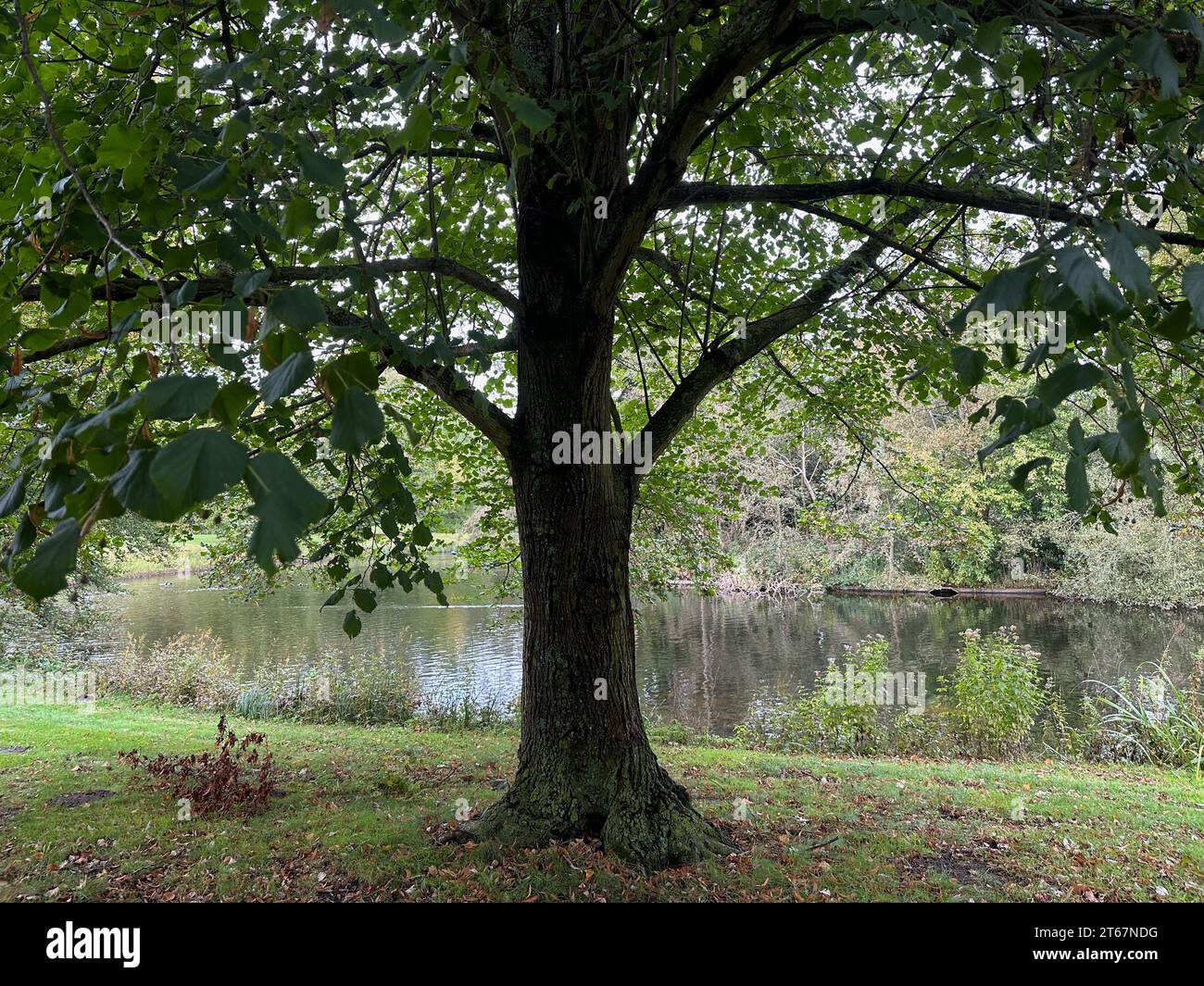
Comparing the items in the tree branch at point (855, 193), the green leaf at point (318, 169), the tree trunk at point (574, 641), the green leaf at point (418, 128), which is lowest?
the tree trunk at point (574, 641)

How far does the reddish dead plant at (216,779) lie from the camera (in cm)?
462

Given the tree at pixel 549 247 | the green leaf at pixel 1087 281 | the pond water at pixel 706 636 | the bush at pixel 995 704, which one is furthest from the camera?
the pond water at pixel 706 636

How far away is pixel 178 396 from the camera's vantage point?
86 centimetres

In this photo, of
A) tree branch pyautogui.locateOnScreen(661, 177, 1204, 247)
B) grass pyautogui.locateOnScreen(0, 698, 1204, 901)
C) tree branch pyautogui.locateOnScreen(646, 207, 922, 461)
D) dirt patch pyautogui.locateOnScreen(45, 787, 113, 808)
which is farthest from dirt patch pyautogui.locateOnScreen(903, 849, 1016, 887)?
dirt patch pyautogui.locateOnScreen(45, 787, 113, 808)

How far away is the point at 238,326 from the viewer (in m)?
1.17

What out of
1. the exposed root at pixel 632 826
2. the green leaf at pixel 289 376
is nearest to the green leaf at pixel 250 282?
the green leaf at pixel 289 376

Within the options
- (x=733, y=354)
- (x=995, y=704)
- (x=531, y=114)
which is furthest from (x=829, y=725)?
(x=531, y=114)

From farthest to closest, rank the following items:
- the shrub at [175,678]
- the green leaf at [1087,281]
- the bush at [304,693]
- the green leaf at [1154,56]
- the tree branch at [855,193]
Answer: the shrub at [175,678]
the bush at [304,693]
the tree branch at [855,193]
the green leaf at [1154,56]
the green leaf at [1087,281]

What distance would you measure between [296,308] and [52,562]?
44 centimetres

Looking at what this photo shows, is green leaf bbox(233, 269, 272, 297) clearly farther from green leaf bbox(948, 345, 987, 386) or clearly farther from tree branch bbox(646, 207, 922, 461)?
tree branch bbox(646, 207, 922, 461)

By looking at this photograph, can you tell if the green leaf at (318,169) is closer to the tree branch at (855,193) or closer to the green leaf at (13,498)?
the green leaf at (13,498)

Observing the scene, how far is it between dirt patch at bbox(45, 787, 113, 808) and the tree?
8.51ft

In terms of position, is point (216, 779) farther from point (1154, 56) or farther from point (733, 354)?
point (1154, 56)
